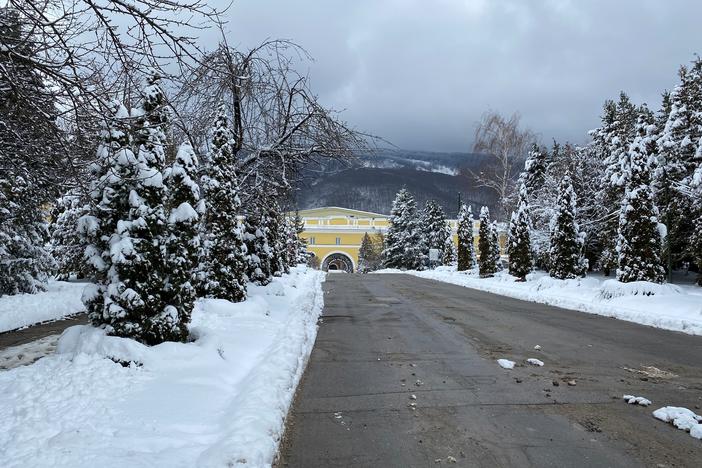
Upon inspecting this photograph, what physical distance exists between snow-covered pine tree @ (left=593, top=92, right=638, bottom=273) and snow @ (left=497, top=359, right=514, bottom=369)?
18.9m

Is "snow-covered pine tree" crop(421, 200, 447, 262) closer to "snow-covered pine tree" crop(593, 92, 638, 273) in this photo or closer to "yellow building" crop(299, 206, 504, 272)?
"yellow building" crop(299, 206, 504, 272)

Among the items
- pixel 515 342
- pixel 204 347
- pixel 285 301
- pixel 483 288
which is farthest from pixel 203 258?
pixel 483 288

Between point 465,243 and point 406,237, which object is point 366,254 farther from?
point 465,243

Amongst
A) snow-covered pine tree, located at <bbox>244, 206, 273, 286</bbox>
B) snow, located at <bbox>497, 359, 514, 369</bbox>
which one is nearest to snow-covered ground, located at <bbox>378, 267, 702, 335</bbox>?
snow, located at <bbox>497, 359, 514, 369</bbox>

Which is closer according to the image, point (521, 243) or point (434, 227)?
point (521, 243)

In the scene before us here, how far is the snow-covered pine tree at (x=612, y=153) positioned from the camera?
2598 cm

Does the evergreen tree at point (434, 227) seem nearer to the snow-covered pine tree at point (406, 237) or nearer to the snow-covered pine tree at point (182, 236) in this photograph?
the snow-covered pine tree at point (406, 237)

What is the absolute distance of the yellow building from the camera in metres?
84.0

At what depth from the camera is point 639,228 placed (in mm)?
17969

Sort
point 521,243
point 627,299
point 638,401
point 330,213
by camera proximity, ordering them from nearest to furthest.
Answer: point 638,401, point 627,299, point 521,243, point 330,213

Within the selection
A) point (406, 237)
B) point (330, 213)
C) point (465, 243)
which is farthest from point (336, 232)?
point (465, 243)

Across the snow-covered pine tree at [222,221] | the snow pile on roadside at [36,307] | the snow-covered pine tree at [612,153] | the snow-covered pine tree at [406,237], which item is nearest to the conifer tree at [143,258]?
the snow-covered pine tree at [222,221]

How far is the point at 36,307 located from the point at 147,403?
11267 mm

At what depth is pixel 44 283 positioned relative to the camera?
16953 millimetres
